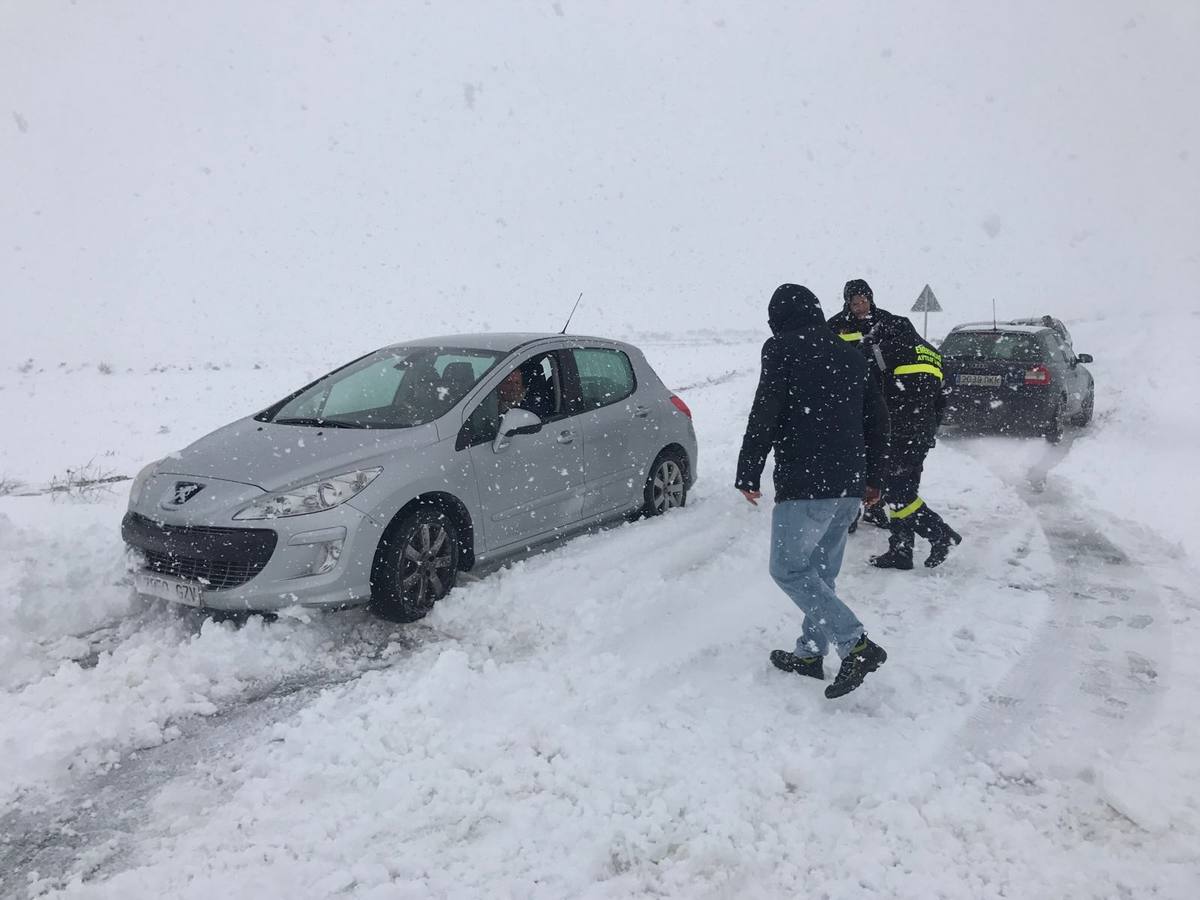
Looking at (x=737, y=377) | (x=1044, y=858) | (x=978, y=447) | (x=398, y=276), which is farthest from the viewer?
(x=398, y=276)

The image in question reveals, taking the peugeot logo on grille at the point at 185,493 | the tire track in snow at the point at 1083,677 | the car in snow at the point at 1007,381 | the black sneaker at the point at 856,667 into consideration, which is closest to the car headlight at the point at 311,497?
the peugeot logo on grille at the point at 185,493

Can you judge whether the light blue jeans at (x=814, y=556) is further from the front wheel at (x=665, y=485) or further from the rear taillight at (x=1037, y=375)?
the rear taillight at (x=1037, y=375)

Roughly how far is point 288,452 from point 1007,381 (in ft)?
29.8

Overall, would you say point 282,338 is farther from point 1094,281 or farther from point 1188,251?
point 1188,251

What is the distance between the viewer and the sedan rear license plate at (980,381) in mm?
11000

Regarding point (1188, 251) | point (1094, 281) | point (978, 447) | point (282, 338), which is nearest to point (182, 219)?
point (282, 338)

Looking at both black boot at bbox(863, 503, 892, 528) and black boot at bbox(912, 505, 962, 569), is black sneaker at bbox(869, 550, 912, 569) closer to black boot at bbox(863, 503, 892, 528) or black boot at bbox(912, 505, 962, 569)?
black boot at bbox(912, 505, 962, 569)

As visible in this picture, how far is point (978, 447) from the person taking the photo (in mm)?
10852

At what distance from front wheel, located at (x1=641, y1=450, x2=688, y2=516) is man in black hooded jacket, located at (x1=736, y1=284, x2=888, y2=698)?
2.78 m

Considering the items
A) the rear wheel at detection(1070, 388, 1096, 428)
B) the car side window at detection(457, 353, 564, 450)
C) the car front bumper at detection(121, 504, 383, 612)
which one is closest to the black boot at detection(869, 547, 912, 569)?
the car side window at detection(457, 353, 564, 450)

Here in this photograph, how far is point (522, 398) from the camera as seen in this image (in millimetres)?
5801

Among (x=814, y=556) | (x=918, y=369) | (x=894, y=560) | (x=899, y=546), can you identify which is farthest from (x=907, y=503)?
(x=814, y=556)

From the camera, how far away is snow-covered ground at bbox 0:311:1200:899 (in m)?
2.98

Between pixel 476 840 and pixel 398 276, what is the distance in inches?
1836
